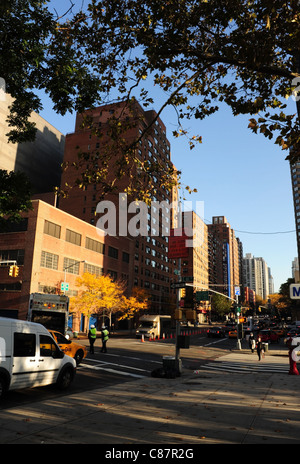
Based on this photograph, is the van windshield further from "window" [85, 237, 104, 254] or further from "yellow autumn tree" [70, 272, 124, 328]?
"window" [85, 237, 104, 254]

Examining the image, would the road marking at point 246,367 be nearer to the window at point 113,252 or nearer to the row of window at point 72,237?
the row of window at point 72,237

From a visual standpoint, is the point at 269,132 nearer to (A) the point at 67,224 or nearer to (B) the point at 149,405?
(B) the point at 149,405

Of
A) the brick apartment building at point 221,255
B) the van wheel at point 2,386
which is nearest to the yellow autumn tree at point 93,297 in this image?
the van wheel at point 2,386

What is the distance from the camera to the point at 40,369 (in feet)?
33.3

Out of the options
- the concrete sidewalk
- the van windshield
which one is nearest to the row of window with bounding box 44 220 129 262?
the van windshield

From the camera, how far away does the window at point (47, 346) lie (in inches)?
412

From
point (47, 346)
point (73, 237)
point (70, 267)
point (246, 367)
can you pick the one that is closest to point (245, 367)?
point (246, 367)

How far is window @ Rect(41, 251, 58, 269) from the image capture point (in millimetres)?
45181

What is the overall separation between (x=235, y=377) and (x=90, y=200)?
61.6m

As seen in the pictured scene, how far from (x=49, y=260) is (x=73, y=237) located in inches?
264

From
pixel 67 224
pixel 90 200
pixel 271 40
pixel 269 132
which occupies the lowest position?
pixel 269 132

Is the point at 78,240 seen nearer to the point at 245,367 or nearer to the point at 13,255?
the point at 13,255

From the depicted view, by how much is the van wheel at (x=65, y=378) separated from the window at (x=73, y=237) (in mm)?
40118
